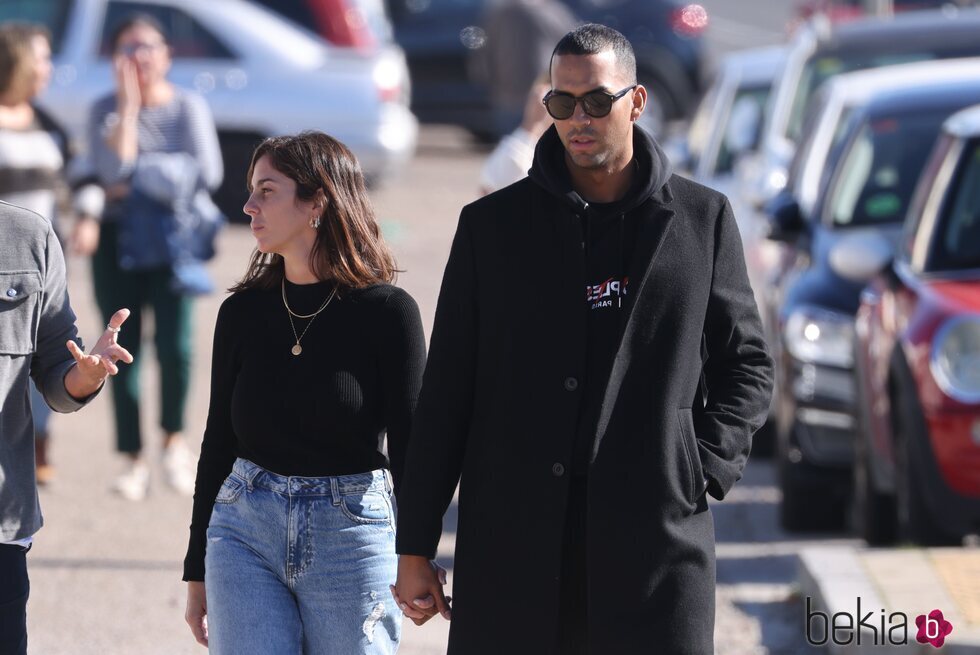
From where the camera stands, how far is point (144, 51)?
27.8 feet

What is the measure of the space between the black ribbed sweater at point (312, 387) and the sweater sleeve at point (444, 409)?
0.32 m

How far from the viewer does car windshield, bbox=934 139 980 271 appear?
24.2 feet

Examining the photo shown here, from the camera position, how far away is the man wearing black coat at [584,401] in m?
3.67

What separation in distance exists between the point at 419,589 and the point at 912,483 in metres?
3.42

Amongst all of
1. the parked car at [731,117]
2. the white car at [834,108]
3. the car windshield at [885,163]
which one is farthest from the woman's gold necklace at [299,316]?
the parked car at [731,117]

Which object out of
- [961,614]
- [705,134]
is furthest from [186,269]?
[705,134]

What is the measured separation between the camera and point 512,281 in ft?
12.3

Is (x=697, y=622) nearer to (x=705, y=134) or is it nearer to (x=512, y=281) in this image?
(x=512, y=281)

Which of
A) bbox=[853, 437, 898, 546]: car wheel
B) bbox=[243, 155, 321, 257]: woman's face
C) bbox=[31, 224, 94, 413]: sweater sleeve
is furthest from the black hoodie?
bbox=[853, 437, 898, 546]: car wheel

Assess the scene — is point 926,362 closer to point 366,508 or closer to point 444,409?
point 366,508

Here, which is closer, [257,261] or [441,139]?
[257,261]

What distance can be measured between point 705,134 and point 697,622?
10626mm

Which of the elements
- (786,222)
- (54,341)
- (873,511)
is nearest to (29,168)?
(786,222)

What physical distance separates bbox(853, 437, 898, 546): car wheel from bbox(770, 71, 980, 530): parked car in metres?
0.38
